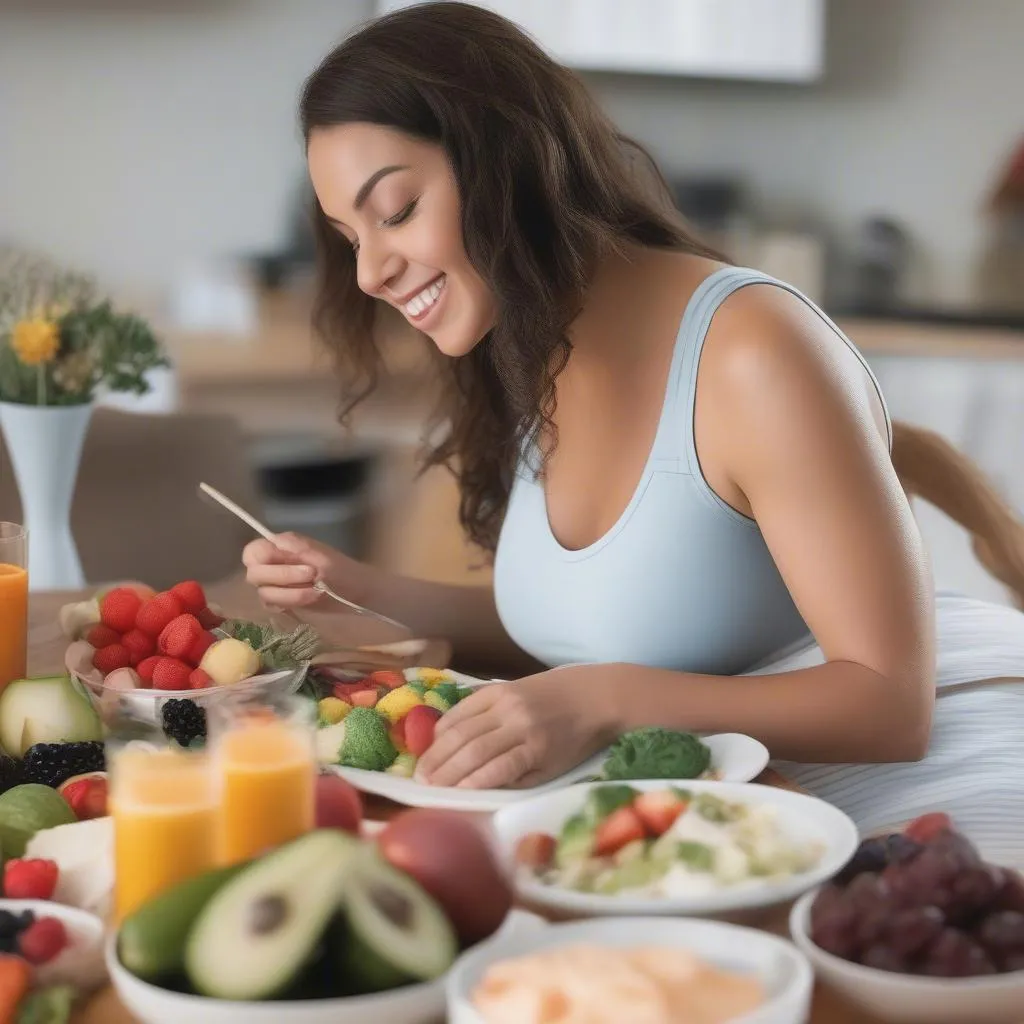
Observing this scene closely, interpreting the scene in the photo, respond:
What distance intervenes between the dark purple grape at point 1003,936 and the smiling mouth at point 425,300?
→ 2.74 ft

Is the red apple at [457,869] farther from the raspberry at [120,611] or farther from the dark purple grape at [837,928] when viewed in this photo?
the raspberry at [120,611]

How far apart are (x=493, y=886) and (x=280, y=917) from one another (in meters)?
0.12

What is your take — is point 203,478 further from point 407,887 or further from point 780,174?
point 780,174

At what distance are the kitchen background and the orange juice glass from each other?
2.69 meters

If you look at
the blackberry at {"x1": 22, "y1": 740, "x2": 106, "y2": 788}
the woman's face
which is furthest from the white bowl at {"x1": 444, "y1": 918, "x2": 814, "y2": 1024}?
the woman's face

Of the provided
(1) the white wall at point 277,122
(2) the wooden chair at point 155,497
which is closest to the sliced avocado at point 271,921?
(2) the wooden chair at point 155,497

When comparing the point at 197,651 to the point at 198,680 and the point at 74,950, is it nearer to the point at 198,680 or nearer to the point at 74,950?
the point at 198,680

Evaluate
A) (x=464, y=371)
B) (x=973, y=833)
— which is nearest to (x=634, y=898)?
(x=973, y=833)

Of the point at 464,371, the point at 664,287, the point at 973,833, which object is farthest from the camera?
the point at 464,371

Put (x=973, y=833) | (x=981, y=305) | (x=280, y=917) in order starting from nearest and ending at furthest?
(x=280, y=917)
(x=973, y=833)
(x=981, y=305)

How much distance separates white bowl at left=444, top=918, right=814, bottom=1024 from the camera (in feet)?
2.31

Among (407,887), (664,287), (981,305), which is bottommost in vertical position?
(981,305)

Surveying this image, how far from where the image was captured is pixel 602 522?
1479mm

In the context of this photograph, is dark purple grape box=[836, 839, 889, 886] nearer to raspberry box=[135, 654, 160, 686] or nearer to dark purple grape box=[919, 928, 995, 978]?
dark purple grape box=[919, 928, 995, 978]
